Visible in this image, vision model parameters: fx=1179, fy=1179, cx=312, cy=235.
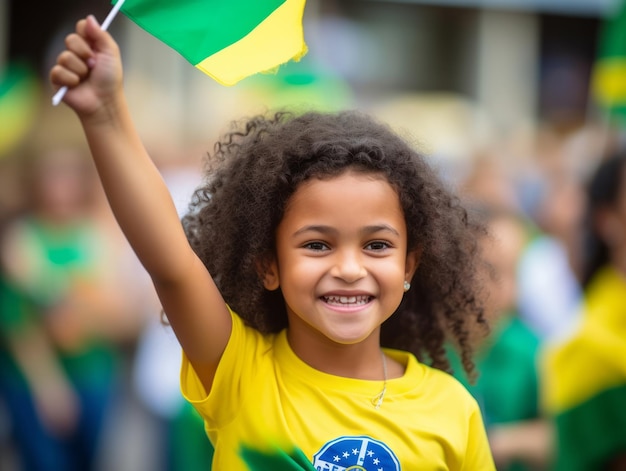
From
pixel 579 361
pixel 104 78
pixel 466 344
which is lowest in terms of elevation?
pixel 579 361

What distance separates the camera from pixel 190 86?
1248 cm

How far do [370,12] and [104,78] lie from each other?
12.0m

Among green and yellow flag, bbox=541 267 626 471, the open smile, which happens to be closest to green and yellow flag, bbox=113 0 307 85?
the open smile

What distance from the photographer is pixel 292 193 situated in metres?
2.66

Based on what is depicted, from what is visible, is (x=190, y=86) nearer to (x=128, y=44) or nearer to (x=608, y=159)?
(x=128, y=44)

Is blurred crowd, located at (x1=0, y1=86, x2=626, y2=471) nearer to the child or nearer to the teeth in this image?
the child

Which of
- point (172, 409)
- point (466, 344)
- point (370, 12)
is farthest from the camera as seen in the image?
point (370, 12)

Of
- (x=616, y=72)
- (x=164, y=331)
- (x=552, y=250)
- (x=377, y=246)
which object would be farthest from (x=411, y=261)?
(x=552, y=250)

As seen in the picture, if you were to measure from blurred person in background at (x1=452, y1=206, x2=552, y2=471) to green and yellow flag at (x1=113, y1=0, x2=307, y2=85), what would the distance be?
252cm

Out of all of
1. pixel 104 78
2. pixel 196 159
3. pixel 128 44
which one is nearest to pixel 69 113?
pixel 196 159

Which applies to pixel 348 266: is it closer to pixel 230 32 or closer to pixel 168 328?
pixel 230 32

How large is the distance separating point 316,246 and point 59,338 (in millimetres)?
4444

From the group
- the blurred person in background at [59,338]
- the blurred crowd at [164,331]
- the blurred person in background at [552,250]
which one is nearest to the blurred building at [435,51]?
the blurred person in background at [552,250]

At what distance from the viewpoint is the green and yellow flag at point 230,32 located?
2.57 metres
